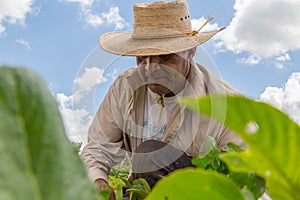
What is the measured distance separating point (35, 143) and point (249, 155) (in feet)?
0.34

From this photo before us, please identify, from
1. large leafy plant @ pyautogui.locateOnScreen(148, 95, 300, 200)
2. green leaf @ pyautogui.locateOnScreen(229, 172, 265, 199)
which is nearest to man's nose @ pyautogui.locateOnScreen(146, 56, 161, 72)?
green leaf @ pyautogui.locateOnScreen(229, 172, 265, 199)

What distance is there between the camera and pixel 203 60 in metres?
2.90

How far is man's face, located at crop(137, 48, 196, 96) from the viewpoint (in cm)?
261

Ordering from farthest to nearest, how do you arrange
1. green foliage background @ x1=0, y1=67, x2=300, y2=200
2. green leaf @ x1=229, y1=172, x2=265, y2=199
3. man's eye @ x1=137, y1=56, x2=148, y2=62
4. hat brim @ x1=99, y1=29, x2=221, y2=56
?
man's eye @ x1=137, y1=56, x2=148, y2=62
hat brim @ x1=99, y1=29, x2=221, y2=56
green leaf @ x1=229, y1=172, x2=265, y2=199
green foliage background @ x1=0, y1=67, x2=300, y2=200

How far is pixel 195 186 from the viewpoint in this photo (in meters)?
0.20

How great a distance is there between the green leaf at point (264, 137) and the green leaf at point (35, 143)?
5 centimetres

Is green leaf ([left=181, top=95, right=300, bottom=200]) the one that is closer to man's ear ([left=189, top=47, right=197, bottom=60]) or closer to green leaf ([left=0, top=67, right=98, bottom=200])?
green leaf ([left=0, top=67, right=98, bottom=200])

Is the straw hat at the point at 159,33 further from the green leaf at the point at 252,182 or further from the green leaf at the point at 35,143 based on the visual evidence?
the green leaf at the point at 35,143

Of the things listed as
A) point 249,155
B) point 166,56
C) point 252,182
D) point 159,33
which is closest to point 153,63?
point 166,56

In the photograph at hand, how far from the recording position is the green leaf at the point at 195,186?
0.19m

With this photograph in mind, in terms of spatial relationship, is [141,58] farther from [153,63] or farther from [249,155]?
[249,155]

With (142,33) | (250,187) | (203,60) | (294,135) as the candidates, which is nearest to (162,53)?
(142,33)

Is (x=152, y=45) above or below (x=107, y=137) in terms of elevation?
above

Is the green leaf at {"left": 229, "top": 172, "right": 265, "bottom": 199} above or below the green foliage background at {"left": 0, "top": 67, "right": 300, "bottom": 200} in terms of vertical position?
below
